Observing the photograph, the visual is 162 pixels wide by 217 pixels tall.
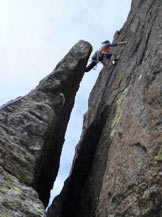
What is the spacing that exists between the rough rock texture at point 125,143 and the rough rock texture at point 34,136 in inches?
66.4

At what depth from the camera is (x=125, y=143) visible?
14695 millimetres

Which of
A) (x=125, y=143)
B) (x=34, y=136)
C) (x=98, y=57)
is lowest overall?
(x=125, y=143)

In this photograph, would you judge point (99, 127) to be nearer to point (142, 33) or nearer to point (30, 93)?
point (30, 93)

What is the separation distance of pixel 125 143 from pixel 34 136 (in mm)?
3833

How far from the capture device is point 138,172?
12914 mm

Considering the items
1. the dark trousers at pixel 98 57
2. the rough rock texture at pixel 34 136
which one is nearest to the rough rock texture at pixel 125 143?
the dark trousers at pixel 98 57

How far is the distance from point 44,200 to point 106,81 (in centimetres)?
814

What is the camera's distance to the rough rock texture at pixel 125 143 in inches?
498

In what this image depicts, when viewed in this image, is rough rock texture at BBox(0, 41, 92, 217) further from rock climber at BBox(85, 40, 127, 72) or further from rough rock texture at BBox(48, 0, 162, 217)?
rock climber at BBox(85, 40, 127, 72)

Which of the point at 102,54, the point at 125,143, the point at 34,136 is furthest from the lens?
the point at 102,54

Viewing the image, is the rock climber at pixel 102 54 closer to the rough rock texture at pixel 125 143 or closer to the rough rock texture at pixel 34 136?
the rough rock texture at pixel 125 143

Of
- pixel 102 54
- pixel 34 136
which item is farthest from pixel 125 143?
pixel 102 54

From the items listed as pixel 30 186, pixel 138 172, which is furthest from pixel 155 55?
pixel 30 186

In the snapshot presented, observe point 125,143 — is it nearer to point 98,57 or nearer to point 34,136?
point 34,136
